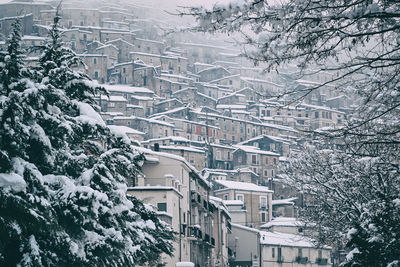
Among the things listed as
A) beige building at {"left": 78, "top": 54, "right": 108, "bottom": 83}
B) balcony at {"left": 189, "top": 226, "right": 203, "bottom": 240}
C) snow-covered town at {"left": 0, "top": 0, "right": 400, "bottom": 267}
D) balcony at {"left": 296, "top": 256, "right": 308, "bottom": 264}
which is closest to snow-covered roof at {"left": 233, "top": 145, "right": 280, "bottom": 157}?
snow-covered town at {"left": 0, "top": 0, "right": 400, "bottom": 267}

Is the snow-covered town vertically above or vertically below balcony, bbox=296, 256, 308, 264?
above

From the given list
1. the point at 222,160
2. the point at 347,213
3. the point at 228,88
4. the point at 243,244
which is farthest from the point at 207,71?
the point at 347,213

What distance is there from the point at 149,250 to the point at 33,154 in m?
6.10

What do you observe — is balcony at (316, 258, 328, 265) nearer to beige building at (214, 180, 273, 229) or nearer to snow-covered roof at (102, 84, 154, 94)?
beige building at (214, 180, 273, 229)

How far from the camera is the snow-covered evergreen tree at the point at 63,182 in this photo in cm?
1599

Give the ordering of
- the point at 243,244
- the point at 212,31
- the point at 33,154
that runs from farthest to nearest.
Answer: the point at 243,244 → the point at 33,154 → the point at 212,31

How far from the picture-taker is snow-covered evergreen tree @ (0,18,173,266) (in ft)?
52.5

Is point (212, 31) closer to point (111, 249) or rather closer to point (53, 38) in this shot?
point (111, 249)

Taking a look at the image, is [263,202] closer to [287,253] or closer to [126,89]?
[287,253]

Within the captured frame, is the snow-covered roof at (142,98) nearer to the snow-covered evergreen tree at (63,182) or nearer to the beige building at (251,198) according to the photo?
the beige building at (251,198)

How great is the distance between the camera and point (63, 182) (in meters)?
18.5

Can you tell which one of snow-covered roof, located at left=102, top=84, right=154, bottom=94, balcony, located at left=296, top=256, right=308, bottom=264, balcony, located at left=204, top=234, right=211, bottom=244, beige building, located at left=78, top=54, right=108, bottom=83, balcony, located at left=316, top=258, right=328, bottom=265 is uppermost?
beige building, located at left=78, top=54, right=108, bottom=83

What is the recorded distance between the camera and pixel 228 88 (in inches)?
6102

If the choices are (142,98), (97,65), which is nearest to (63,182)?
(142,98)
